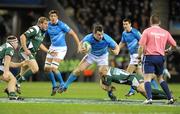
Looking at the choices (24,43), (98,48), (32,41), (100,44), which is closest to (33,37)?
(32,41)

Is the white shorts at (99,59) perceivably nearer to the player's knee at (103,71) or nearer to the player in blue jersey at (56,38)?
the player's knee at (103,71)

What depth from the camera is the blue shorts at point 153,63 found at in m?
17.5

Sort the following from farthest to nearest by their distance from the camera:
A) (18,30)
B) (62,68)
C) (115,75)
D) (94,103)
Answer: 1. (18,30)
2. (62,68)
3. (115,75)
4. (94,103)

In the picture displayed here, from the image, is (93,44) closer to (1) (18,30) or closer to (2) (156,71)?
(2) (156,71)

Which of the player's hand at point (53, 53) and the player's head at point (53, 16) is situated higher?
the player's head at point (53, 16)

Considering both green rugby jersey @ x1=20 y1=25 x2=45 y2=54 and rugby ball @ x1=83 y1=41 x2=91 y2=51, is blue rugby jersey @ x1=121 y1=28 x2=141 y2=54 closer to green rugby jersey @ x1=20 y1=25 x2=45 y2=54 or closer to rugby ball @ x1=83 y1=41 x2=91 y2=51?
green rugby jersey @ x1=20 y1=25 x2=45 y2=54

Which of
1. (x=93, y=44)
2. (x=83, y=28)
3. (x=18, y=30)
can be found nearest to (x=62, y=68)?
(x=83, y=28)

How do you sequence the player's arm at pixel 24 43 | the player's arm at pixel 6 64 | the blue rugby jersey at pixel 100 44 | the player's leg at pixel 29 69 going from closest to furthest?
the player's arm at pixel 6 64 < the blue rugby jersey at pixel 100 44 < the player's arm at pixel 24 43 < the player's leg at pixel 29 69

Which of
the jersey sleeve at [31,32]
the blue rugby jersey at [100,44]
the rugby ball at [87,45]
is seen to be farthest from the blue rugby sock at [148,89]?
the jersey sleeve at [31,32]

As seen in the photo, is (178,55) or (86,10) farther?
(86,10)

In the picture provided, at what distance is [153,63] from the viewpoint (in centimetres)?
1750

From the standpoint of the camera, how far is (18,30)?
4325 cm

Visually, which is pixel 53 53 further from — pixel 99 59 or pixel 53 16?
pixel 99 59

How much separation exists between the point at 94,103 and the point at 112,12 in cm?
2504
